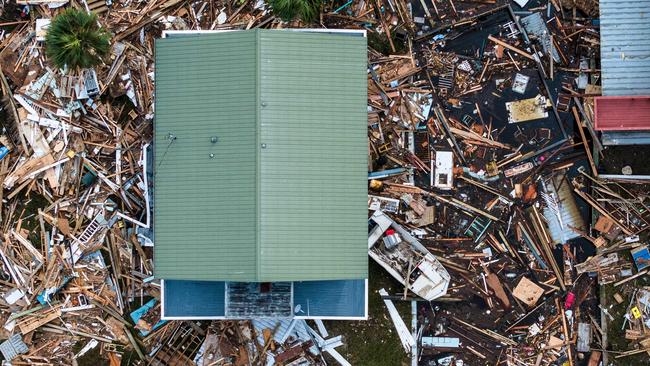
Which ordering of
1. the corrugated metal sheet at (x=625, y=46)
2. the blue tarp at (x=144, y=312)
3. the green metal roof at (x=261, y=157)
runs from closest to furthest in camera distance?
the green metal roof at (x=261, y=157), the corrugated metal sheet at (x=625, y=46), the blue tarp at (x=144, y=312)

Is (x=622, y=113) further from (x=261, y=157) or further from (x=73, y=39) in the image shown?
(x=73, y=39)

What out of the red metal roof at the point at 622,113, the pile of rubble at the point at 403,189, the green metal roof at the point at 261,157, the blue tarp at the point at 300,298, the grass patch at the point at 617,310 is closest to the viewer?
the green metal roof at the point at 261,157

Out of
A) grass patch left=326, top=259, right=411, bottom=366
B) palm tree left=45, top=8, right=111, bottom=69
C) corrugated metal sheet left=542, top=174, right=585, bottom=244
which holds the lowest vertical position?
grass patch left=326, top=259, right=411, bottom=366

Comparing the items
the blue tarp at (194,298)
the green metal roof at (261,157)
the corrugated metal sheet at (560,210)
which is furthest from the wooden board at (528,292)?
the blue tarp at (194,298)

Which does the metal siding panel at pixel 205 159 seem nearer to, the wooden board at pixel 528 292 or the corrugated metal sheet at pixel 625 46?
the wooden board at pixel 528 292

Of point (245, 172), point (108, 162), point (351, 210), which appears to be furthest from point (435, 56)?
point (108, 162)

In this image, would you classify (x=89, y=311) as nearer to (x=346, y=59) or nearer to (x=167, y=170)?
(x=167, y=170)

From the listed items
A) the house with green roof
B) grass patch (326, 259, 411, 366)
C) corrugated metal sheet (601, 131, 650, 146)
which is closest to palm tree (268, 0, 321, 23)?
the house with green roof

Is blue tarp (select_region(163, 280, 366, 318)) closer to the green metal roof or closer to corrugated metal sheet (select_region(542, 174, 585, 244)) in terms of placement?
the green metal roof
